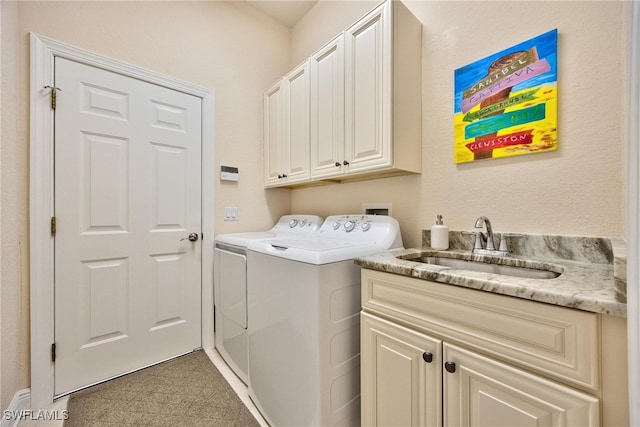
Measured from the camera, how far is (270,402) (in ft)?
4.41

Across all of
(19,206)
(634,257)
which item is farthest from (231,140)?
(634,257)

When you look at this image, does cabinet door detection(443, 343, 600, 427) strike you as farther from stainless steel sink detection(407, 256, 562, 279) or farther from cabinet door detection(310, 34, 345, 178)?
cabinet door detection(310, 34, 345, 178)

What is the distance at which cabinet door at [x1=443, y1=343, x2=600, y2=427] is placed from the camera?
0.65 m

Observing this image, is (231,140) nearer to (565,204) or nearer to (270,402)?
(270,402)

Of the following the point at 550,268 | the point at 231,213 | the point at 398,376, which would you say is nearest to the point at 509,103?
the point at 550,268

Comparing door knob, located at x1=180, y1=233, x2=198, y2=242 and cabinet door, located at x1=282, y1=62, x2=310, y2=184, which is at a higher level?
cabinet door, located at x1=282, y1=62, x2=310, y2=184

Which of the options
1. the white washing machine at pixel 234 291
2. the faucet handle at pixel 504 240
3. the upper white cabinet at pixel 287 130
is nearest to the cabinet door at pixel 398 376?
the faucet handle at pixel 504 240

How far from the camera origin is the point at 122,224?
5.79 ft

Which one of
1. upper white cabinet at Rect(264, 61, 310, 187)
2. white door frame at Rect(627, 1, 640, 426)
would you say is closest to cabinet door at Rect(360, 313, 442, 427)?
white door frame at Rect(627, 1, 640, 426)

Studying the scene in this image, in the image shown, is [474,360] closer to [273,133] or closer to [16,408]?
[273,133]

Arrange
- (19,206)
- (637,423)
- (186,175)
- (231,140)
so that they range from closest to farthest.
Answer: (637,423)
(19,206)
(186,175)
(231,140)

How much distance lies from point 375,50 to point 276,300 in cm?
143

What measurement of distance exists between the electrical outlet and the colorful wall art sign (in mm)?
1676

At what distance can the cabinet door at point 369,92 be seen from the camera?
144 centimetres
